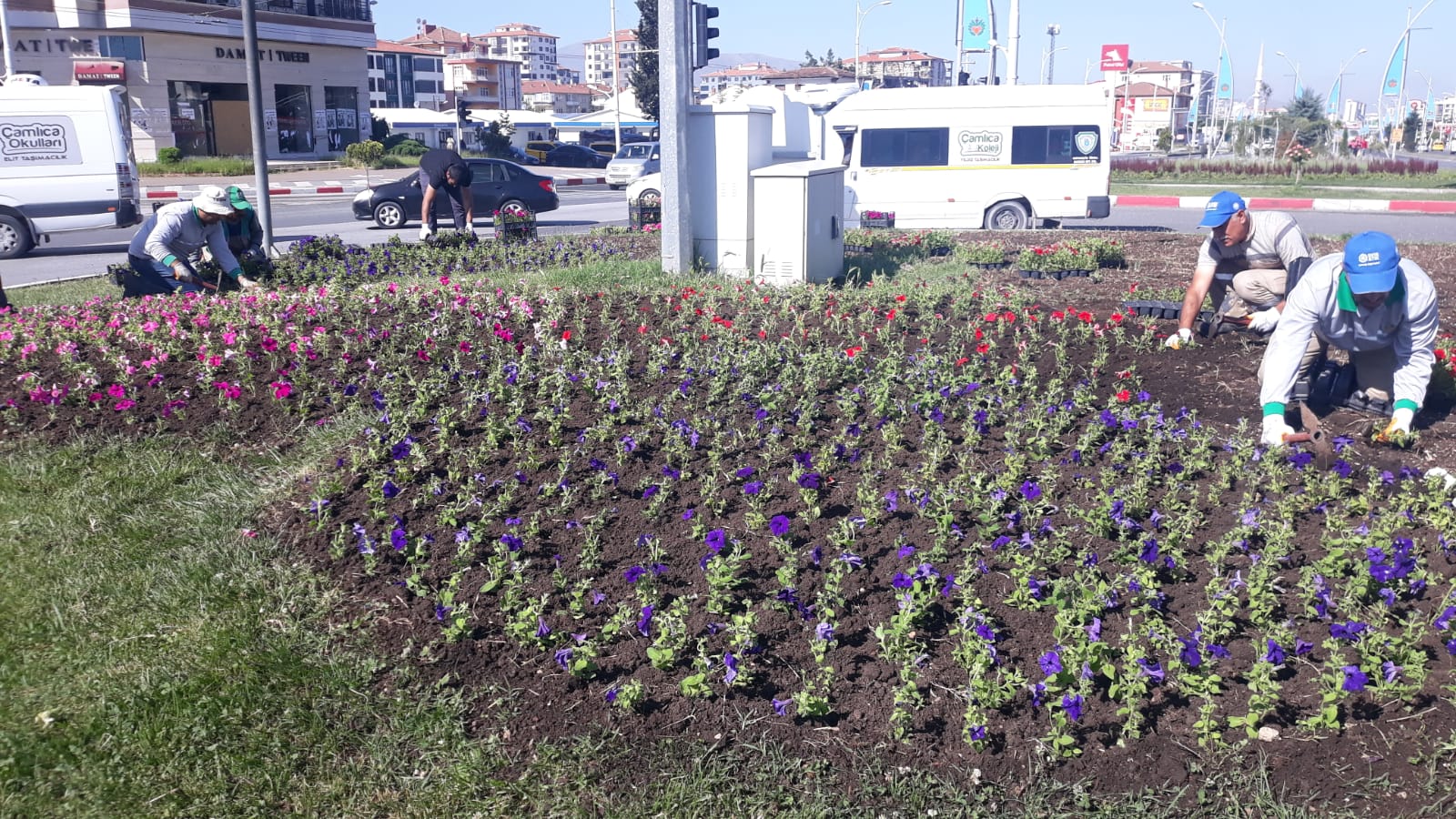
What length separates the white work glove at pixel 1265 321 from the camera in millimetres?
7000

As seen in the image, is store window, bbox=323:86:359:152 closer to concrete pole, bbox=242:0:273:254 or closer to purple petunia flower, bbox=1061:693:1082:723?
concrete pole, bbox=242:0:273:254

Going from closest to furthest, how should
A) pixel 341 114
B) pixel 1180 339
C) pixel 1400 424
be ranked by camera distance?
pixel 1400 424
pixel 1180 339
pixel 341 114

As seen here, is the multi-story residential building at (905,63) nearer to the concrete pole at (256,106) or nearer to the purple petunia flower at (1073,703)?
the concrete pole at (256,106)

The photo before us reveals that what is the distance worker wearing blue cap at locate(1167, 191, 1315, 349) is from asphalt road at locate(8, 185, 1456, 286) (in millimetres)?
8829

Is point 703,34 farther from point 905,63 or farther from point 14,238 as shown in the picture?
point 905,63

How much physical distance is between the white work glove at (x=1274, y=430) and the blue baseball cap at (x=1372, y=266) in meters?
0.68

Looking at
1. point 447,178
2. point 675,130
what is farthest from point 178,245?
point 447,178

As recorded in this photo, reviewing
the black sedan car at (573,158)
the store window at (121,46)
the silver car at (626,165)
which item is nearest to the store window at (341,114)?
the store window at (121,46)

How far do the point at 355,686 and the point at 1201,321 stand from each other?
19.7 feet

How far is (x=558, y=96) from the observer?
13338 cm

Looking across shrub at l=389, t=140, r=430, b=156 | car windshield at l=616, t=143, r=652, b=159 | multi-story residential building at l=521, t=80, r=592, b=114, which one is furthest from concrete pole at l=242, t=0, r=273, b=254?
multi-story residential building at l=521, t=80, r=592, b=114

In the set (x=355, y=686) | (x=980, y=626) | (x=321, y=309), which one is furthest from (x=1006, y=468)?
(x=321, y=309)

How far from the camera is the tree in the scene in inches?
2241

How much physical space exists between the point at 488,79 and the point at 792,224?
113254mm
